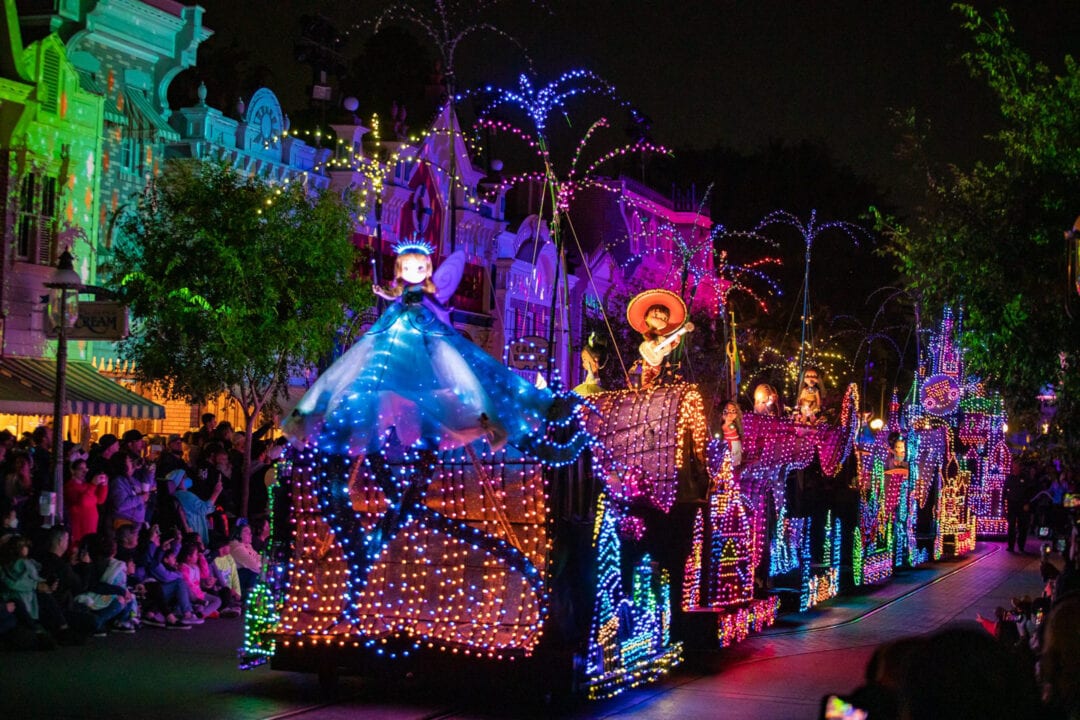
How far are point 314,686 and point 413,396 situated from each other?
7.65 feet

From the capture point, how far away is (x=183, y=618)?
1419cm

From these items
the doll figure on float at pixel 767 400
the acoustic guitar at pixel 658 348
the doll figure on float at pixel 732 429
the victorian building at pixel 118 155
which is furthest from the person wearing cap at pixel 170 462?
the doll figure on float at pixel 767 400

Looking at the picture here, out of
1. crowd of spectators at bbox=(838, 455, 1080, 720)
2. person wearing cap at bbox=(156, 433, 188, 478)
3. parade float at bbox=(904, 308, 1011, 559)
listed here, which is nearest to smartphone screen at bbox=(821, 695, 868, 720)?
crowd of spectators at bbox=(838, 455, 1080, 720)

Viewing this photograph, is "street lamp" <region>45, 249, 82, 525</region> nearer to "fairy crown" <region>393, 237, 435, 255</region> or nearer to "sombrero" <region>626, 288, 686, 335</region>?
"fairy crown" <region>393, 237, 435, 255</region>

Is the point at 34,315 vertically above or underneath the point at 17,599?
above

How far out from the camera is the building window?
23297mm

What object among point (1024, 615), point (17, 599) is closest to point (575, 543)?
point (1024, 615)

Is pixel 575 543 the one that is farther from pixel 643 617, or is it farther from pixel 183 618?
pixel 183 618

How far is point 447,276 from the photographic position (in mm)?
10594

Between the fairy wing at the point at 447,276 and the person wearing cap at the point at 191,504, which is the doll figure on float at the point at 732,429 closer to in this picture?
the fairy wing at the point at 447,276

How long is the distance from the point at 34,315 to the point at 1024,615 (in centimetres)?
1708

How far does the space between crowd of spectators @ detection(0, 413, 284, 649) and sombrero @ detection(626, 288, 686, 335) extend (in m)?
3.46

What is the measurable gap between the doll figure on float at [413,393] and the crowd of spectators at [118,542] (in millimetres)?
786

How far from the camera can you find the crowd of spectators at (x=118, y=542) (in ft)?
41.1
